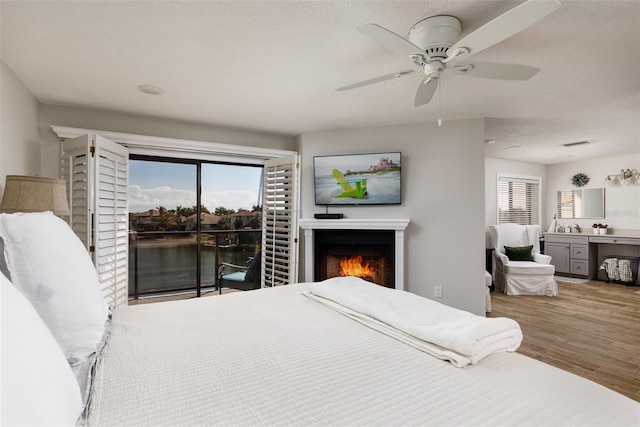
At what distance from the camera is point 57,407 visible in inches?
25.6

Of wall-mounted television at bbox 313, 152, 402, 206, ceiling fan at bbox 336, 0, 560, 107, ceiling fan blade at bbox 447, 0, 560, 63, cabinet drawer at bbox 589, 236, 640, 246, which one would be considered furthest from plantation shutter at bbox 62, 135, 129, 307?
cabinet drawer at bbox 589, 236, 640, 246

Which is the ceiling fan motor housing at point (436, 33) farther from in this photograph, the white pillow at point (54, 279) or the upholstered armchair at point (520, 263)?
the upholstered armchair at point (520, 263)

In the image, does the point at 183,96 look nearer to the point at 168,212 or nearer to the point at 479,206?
the point at 168,212

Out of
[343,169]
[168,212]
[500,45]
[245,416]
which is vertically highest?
[500,45]

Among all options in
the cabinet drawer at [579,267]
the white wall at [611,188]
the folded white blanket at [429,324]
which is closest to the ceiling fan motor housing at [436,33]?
the folded white blanket at [429,324]

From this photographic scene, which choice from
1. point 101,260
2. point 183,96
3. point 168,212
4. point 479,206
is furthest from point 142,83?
point 479,206

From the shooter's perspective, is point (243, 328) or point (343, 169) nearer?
point (243, 328)

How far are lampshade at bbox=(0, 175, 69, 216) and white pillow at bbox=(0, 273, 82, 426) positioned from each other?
81.9 inches

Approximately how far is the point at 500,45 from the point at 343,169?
231 centimetres

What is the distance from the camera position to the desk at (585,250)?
243 inches

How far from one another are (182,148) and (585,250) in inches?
279

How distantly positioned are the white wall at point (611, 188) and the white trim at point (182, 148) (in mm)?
5920

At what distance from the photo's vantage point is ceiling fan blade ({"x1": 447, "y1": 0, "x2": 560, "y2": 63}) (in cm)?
136

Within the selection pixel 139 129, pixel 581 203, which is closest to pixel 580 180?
pixel 581 203
